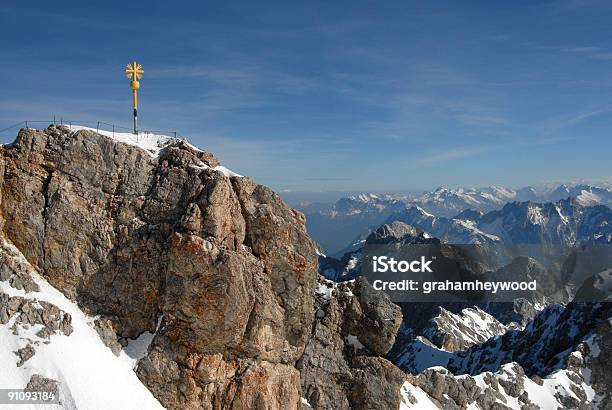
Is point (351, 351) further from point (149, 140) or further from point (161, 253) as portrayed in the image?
point (149, 140)

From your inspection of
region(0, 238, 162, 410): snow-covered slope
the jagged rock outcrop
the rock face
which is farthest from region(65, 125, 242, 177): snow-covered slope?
the jagged rock outcrop

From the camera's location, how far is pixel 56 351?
45250 mm

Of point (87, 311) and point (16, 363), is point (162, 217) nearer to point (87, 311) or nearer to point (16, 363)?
point (87, 311)

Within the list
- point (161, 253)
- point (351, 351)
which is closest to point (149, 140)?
point (161, 253)

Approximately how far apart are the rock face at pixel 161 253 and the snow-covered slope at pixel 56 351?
0.90 m

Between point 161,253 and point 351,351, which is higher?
point 161,253

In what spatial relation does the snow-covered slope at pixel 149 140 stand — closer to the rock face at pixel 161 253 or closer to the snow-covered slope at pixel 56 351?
the rock face at pixel 161 253

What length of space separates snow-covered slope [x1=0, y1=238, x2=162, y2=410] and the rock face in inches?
35.4

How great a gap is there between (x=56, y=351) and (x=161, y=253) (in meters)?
12.9

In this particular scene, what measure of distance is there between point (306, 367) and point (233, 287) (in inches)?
830

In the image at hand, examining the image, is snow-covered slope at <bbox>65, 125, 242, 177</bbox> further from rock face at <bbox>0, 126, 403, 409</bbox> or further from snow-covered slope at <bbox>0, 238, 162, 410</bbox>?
snow-covered slope at <bbox>0, 238, 162, 410</bbox>

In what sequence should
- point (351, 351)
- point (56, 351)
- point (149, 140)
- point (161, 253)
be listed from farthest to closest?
point (351, 351) → point (149, 140) → point (161, 253) → point (56, 351)

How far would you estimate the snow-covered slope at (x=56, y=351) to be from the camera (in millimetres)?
43750

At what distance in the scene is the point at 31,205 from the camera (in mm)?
49125
